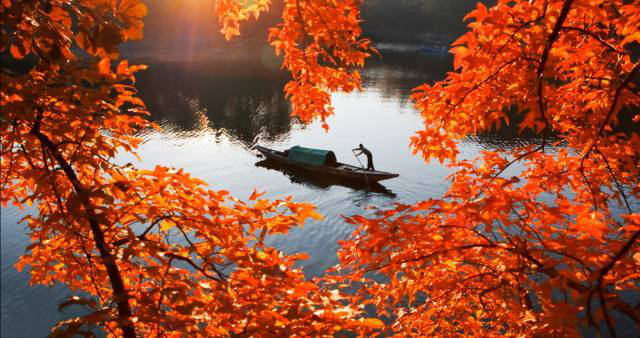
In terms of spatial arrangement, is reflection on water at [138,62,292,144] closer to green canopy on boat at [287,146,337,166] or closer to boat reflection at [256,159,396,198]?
boat reflection at [256,159,396,198]

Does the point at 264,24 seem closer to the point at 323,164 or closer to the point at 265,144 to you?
the point at 265,144

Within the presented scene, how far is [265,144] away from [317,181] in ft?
28.0

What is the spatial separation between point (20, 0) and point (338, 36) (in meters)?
3.22

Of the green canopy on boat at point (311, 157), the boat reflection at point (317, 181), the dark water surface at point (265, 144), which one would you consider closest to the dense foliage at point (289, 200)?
the dark water surface at point (265, 144)

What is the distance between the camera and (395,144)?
3073 centimetres

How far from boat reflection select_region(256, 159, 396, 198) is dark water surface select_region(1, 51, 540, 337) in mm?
116

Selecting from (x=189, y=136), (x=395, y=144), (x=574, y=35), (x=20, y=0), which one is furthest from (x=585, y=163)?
(x=189, y=136)

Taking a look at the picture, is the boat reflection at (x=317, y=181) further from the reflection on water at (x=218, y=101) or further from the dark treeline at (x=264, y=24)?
the dark treeline at (x=264, y=24)

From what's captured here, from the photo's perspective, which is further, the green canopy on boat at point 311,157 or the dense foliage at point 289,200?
the green canopy on boat at point 311,157

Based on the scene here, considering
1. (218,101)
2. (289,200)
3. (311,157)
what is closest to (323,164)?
(311,157)

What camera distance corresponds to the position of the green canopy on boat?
2478 centimetres

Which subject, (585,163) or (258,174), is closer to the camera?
(585,163)

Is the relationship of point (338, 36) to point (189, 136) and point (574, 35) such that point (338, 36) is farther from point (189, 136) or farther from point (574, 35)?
point (189, 136)

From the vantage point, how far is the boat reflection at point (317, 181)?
23109mm
